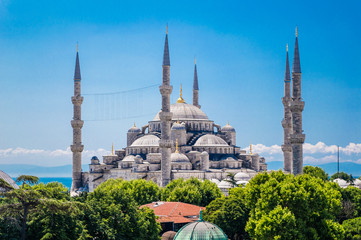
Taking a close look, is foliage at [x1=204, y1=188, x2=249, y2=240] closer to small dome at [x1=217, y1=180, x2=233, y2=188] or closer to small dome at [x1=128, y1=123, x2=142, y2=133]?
small dome at [x1=217, y1=180, x2=233, y2=188]

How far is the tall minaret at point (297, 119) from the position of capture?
55.2 metres

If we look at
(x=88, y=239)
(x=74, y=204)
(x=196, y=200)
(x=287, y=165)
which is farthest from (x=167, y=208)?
(x=287, y=165)

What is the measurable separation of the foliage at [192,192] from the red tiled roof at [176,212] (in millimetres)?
3793

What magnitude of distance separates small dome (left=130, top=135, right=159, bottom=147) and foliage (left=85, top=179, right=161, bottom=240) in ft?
127

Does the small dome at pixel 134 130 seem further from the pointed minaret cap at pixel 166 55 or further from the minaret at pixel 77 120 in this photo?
the pointed minaret cap at pixel 166 55

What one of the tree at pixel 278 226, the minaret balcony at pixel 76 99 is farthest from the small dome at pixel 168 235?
the minaret balcony at pixel 76 99

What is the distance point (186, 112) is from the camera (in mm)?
84062

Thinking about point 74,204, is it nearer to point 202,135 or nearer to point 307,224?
point 307,224

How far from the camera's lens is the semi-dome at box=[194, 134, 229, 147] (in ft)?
260

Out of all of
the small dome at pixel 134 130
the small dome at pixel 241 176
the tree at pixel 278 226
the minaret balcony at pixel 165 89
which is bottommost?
the tree at pixel 278 226

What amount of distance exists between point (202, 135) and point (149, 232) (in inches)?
1735

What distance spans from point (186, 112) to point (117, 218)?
4927cm


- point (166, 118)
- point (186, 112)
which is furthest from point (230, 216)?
point (186, 112)

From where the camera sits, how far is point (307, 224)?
124 ft
